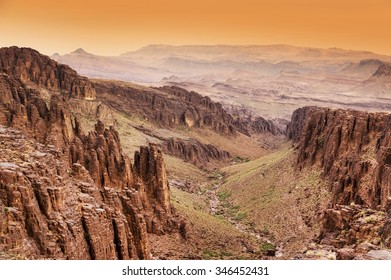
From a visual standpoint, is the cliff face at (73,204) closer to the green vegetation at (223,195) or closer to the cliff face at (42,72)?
the green vegetation at (223,195)

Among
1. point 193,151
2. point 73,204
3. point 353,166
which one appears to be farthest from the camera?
point 193,151

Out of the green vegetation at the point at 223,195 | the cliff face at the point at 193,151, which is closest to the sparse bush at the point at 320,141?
the green vegetation at the point at 223,195

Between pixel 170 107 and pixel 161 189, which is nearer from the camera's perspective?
pixel 161 189

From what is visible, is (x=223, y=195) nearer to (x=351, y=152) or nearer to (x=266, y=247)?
(x=351, y=152)

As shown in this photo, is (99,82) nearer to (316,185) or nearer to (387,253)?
(316,185)

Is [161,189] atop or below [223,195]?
atop

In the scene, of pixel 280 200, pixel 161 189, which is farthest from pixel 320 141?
pixel 161 189

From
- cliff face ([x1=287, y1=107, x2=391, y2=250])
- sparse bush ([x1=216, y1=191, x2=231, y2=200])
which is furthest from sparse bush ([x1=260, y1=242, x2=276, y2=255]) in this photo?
sparse bush ([x1=216, y1=191, x2=231, y2=200])

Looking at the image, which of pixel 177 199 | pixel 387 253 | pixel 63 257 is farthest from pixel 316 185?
pixel 63 257
